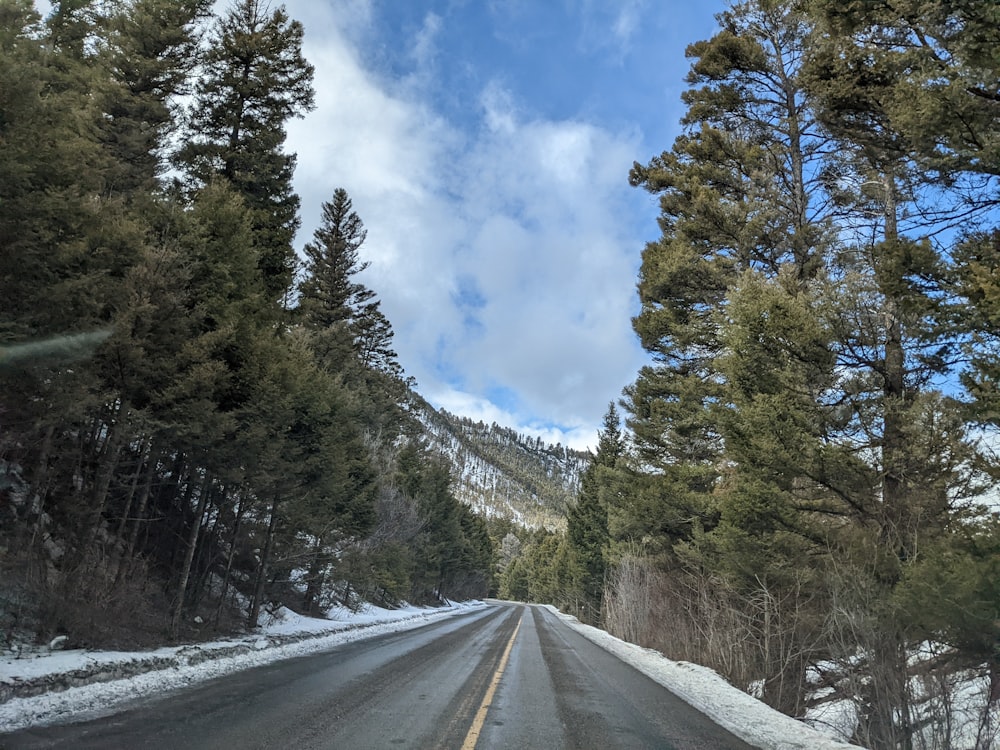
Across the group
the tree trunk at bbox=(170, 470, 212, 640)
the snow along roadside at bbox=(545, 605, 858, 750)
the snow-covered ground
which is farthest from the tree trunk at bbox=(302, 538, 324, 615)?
the snow along roadside at bbox=(545, 605, 858, 750)

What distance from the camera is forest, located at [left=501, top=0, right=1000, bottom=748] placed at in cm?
664

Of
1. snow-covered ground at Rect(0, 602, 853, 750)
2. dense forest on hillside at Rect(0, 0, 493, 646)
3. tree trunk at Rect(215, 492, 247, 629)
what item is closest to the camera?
snow-covered ground at Rect(0, 602, 853, 750)

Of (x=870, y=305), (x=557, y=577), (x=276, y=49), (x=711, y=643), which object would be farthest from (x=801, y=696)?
(x=557, y=577)

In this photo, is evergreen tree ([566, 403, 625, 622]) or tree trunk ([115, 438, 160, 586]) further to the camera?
evergreen tree ([566, 403, 625, 622])

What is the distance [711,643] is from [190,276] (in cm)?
1442

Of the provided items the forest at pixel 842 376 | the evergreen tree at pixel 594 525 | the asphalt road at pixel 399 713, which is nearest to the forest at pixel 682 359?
the forest at pixel 842 376

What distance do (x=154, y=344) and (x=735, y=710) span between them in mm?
11848

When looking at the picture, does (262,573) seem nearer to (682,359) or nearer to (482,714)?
(482,714)

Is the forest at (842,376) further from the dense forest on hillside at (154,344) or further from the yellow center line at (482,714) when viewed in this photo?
the dense forest on hillside at (154,344)

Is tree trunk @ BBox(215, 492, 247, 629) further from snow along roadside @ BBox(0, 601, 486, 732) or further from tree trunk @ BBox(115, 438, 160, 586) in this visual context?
snow along roadside @ BBox(0, 601, 486, 732)

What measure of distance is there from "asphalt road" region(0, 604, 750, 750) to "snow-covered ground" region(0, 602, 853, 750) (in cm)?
44

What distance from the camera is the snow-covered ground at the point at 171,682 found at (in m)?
6.31

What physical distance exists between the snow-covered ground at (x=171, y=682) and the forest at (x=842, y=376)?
143cm

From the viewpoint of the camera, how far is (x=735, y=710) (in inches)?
347
